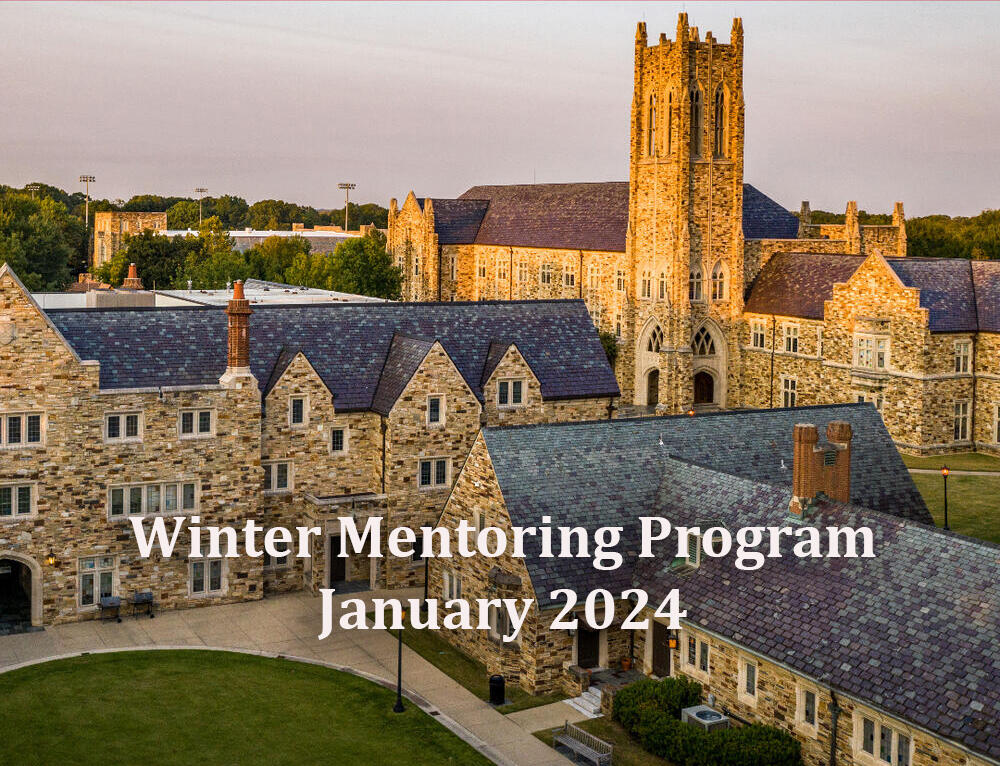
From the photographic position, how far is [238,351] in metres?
41.3

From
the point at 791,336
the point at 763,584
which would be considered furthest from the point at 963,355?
the point at 763,584

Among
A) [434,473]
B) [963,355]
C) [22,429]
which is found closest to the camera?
[22,429]

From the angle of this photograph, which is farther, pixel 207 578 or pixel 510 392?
pixel 510 392

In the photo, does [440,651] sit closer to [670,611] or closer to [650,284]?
[670,611]

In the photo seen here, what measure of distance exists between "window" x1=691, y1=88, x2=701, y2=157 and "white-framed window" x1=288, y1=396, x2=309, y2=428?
4300 centimetres

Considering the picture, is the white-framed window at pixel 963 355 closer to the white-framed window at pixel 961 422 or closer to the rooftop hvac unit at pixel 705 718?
the white-framed window at pixel 961 422

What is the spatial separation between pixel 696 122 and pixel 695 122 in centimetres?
6

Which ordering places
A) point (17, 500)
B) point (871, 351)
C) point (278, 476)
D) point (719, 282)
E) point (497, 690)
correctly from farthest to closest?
1. point (719, 282)
2. point (871, 351)
3. point (278, 476)
4. point (17, 500)
5. point (497, 690)

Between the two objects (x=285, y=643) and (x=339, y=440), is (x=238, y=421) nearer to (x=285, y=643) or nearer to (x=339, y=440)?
(x=339, y=440)

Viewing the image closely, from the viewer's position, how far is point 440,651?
37.8 meters

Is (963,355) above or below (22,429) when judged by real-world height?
above

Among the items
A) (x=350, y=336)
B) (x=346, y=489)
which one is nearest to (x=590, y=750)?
(x=346, y=489)

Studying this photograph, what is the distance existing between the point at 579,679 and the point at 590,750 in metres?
4.35

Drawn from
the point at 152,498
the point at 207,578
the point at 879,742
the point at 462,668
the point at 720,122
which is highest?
the point at 720,122
